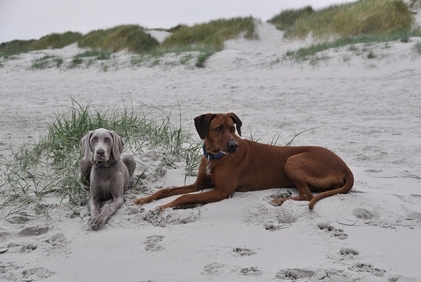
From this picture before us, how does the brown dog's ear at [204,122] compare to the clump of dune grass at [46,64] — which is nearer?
the brown dog's ear at [204,122]

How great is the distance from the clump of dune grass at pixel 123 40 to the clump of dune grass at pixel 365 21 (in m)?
7.56

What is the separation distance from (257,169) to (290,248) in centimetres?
115

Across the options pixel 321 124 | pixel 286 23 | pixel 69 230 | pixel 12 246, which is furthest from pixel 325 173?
pixel 286 23

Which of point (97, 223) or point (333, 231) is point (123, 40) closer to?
point (97, 223)

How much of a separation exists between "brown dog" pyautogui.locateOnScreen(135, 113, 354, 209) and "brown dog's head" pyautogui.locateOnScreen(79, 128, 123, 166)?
0.44 meters

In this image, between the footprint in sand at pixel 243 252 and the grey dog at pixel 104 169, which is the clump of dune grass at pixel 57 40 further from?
the footprint in sand at pixel 243 252

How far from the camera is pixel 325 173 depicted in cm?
419

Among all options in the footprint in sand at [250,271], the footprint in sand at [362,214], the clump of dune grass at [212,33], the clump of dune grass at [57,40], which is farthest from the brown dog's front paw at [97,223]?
the clump of dune grass at [57,40]

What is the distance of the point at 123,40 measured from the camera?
24984mm

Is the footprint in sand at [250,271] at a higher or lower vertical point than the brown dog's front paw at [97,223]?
lower

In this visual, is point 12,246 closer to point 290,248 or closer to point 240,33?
point 290,248

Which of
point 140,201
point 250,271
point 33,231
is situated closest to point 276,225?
point 250,271

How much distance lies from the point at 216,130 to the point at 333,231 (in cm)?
120

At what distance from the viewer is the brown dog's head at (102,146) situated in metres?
3.91
